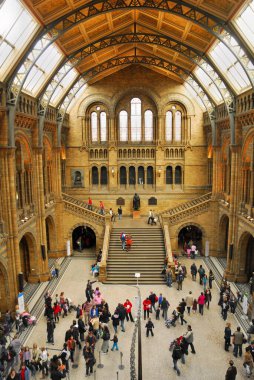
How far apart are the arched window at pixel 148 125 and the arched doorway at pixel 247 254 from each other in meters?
14.6

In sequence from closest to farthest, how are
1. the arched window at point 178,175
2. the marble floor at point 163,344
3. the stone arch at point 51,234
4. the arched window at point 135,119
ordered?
the marble floor at point 163,344, the stone arch at point 51,234, the arched window at point 135,119, the arched window at point 178,175

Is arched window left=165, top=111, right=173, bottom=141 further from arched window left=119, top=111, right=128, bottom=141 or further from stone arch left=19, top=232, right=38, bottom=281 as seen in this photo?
stone arch left=19, top=232, right=38, bottom=281

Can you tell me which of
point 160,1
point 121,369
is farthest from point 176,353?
point 160,1

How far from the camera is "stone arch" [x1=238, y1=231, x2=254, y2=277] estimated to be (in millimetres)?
22297

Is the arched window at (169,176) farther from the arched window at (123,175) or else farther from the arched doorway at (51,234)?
the arched doorway at (51,234)

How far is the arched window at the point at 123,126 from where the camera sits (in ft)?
108

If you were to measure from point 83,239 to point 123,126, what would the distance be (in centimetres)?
1172

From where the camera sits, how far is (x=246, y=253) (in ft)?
75.8

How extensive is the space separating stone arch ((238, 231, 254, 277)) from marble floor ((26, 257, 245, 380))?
8.62ft

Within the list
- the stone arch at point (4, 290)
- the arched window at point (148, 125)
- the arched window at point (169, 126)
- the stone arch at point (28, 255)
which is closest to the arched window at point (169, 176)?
the arched window at point (169, 126)

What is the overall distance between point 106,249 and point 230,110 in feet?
43.8

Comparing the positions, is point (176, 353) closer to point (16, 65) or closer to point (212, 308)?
point (212, 308)

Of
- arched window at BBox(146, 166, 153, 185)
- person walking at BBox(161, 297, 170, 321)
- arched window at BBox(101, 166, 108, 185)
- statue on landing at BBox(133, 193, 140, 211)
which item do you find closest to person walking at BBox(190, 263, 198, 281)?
person walking at BBox(161, 297, 170, 321)

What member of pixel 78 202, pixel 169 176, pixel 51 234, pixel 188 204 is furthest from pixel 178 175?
pixel 51 234
